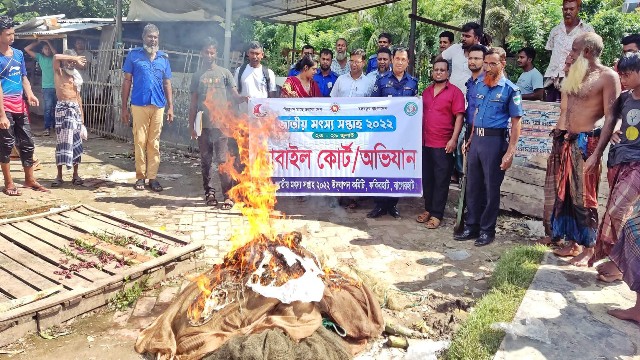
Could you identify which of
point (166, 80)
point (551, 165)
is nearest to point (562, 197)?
point (551, 165)

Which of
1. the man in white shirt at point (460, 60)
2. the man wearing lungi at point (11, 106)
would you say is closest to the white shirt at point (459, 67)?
the man in white shirt at point (460, 60)

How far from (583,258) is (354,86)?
3.59 meters

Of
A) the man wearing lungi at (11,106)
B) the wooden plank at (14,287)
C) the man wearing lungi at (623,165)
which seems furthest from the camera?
the man wearing lungi at (11,106)

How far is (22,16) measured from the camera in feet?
81.1

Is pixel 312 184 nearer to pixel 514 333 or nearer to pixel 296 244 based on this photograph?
pixel 296 244

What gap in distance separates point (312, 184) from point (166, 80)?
9.04 feet

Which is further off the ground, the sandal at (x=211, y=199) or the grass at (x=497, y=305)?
the sandal at (x=211, y=199)

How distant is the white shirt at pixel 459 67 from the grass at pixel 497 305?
127 inches

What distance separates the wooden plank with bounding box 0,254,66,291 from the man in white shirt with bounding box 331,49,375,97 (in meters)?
4.38

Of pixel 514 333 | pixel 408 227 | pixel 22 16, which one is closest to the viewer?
pixel 514 333

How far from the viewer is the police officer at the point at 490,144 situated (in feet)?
18.1

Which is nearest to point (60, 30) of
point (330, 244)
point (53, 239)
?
point (53, 239)

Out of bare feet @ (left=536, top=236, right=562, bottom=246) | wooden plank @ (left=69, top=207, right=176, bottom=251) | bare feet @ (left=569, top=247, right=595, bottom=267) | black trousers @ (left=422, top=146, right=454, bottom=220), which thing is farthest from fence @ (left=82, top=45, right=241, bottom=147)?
bare feet @ (left=569, top=247, right=595, bottom=267)

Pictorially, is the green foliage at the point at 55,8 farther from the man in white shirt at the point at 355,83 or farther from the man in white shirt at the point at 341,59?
the man in white shirt at the point at 355,83
